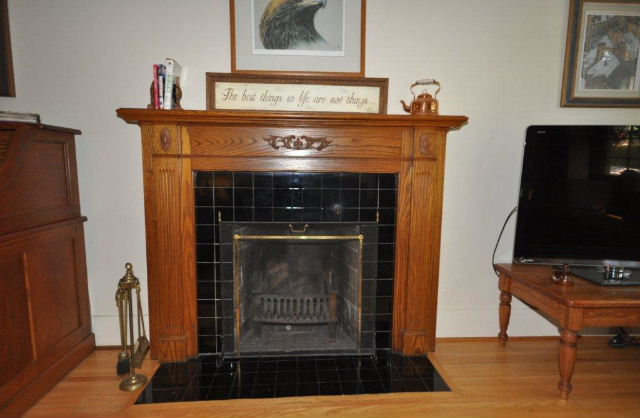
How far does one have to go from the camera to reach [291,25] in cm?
189

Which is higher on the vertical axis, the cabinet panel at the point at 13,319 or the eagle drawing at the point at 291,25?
→ the eagle drawing at the point at 291,25

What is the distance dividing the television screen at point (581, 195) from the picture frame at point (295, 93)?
3.00ft

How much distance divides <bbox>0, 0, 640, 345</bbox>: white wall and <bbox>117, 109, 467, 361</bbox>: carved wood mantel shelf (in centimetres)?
28

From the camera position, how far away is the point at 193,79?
1.90m

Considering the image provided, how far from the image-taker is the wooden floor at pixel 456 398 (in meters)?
1.50

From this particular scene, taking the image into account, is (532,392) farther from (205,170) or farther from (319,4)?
(319,4)

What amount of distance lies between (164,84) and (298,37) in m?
0.78

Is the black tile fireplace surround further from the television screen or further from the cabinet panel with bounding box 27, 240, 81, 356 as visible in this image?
the television screen

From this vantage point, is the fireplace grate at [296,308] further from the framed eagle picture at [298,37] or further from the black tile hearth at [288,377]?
the framed eagle picture at [298,37]

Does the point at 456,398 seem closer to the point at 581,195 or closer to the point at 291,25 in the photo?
the point at 581,195

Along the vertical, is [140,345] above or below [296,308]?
below

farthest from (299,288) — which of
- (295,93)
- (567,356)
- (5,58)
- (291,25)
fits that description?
(5,58)

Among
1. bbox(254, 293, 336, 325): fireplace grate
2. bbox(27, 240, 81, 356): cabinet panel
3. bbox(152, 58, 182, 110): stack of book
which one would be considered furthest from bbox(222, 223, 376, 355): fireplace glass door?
bbox(27, 240, 81, 356): cabinet panel

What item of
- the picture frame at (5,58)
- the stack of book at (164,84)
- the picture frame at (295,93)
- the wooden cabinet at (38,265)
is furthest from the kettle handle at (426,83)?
the picture frame at (5,58)
